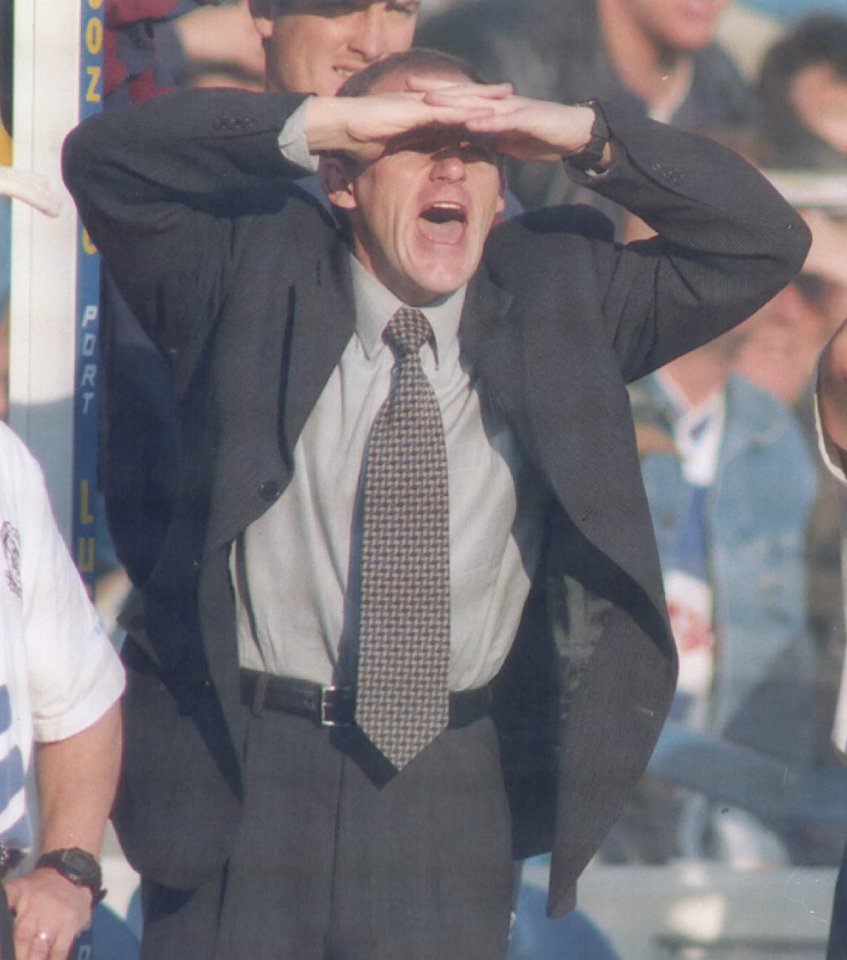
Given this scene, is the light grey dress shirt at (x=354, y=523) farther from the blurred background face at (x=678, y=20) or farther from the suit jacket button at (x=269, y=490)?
the blurred background face at (x=678, y=20)

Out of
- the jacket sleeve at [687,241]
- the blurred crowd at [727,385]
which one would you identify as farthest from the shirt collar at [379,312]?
the blurred crowd at [727,385]

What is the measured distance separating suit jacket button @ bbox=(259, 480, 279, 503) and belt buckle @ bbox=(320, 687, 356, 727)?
0.26m

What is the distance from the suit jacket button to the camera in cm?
201

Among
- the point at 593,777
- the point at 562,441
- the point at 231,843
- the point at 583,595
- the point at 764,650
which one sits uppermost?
the point at 562,441

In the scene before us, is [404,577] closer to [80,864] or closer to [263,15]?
[80,864]

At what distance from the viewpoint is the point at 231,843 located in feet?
6.81

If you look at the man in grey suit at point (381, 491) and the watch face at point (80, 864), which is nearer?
the watch face at point (80, 864)

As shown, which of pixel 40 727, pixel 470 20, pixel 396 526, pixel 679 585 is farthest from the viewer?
pixel 679 585

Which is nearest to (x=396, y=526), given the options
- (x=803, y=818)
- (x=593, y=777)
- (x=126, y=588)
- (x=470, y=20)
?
(x=593, y=777)

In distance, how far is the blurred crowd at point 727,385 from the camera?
274 centimetres

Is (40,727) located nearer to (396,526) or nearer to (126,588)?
(396,526)

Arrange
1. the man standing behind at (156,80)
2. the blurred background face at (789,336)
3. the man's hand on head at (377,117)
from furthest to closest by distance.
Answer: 1. the blurred background face at (789,336)
2. the man standing behind at (156,80)
3. the man's hand on head at (377,117)

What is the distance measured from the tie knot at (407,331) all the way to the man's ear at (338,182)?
16cm

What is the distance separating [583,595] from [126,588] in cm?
102
